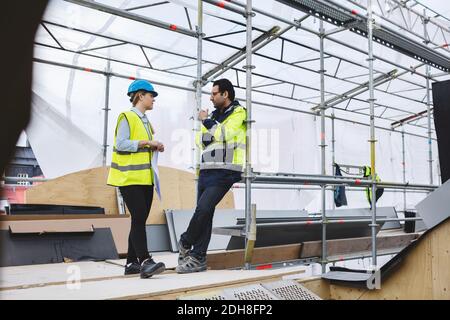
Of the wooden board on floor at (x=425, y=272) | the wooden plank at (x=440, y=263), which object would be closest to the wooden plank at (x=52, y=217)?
the wooden board on floor at (x=425, y=272)

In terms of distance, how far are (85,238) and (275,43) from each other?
6.31 meters

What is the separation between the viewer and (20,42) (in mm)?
475

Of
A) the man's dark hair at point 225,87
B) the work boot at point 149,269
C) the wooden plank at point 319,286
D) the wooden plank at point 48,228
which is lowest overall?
the wooden plank at point 319,286

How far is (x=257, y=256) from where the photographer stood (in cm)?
430

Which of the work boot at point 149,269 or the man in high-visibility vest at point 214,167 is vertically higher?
the man in high-visibility vest at point 214,167

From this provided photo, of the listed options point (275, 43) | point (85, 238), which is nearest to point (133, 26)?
point (275, 43)

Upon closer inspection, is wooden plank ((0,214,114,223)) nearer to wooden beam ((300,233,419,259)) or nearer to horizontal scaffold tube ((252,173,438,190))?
horizontal scaffold tube ((252,173,438,190))

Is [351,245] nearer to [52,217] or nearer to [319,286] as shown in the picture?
[319,286]

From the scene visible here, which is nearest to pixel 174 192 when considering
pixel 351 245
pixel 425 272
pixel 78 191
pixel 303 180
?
pixel 78 191

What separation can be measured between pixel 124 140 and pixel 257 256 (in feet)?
7.02

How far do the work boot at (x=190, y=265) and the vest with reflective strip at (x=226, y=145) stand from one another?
0.69 m

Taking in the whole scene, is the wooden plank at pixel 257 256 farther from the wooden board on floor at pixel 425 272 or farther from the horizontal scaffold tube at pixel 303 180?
the wooden board on floor at pixel 425 272

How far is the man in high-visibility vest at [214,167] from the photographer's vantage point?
3.11 m
